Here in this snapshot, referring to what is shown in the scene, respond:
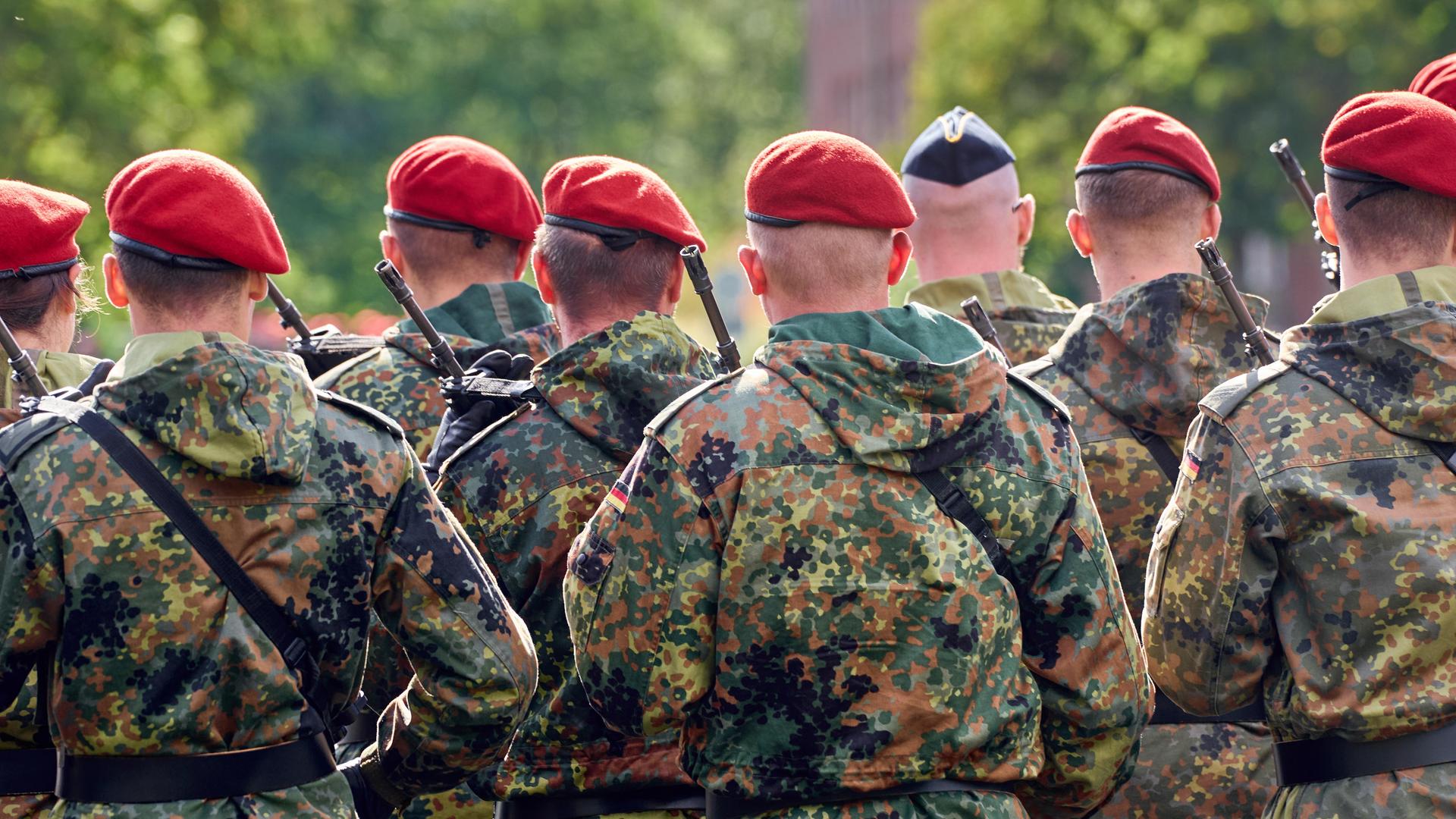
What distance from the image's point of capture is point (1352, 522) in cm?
396

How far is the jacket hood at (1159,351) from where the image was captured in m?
4.96

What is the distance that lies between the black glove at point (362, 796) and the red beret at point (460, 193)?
2191 millimetres

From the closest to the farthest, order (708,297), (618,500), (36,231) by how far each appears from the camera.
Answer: (618,500)
(708,297)
(36,231)

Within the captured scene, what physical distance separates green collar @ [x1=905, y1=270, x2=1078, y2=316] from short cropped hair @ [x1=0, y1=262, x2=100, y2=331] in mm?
2643

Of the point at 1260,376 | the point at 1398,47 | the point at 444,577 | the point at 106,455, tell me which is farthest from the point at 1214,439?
the point at 1398,47

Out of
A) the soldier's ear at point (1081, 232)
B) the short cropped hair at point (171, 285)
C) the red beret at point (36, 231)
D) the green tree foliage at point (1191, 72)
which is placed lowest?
the green tree foliage at point (1191, 72)

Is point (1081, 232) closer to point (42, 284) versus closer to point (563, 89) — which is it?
point (42, 284)

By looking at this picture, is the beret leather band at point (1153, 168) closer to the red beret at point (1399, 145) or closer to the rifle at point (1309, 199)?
the rifle at point (1309, 199)

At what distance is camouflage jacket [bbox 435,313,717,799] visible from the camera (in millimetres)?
4430

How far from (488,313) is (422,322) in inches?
24.8

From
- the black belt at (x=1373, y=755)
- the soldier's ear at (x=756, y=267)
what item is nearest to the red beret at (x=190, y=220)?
the soldier's ear at (x=756, y=267)

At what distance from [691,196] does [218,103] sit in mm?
32947

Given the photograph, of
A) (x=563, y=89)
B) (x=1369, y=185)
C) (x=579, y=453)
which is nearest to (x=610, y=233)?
(x=579, y=453)

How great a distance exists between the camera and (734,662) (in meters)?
3.76
